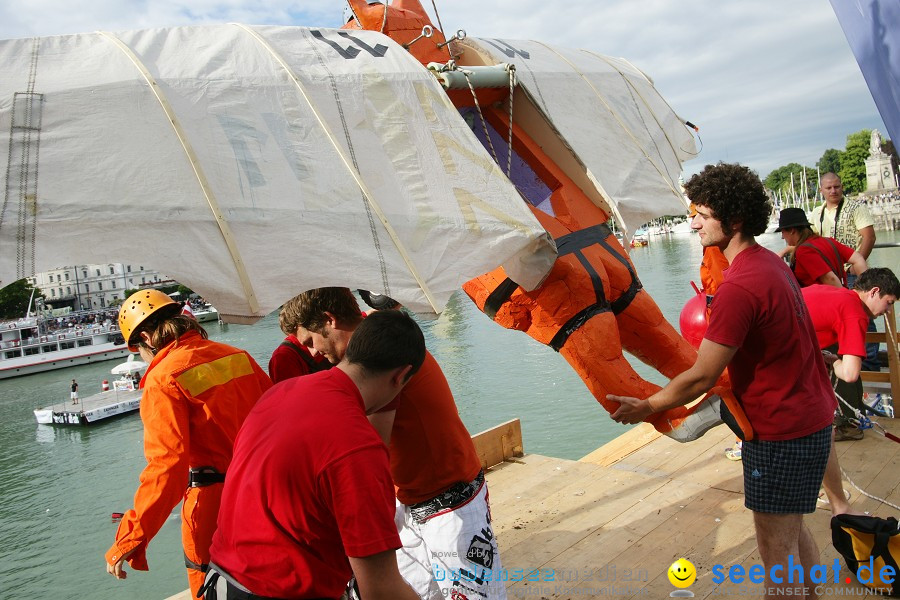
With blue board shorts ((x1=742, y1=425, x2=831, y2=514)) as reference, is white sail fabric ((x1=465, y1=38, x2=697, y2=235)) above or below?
above

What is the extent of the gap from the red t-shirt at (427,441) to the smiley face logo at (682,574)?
1639 millimetres

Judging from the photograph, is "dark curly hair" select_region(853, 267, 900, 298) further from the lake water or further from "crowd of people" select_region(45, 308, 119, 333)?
"crowd of people" select_region(45, 308, 119, 333)

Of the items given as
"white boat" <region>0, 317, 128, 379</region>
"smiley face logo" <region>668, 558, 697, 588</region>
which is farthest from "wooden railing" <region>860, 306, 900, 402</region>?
"white boat" <region>0, 317, 128, 379</region>

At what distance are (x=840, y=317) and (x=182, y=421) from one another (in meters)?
3.61

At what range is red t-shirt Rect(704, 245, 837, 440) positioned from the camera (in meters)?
2.36

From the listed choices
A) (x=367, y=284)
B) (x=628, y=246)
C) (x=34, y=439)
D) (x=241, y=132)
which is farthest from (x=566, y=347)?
(x=34, y=439)

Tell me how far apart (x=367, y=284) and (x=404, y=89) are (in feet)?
3.26

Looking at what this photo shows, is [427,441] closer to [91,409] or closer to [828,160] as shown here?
[91,409]

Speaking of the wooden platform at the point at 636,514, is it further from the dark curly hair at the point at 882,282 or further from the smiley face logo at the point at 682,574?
the dark curly hair at the point at 882,282

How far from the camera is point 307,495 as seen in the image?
1643 millimetres

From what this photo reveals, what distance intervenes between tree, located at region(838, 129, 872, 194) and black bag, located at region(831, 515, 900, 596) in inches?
2910

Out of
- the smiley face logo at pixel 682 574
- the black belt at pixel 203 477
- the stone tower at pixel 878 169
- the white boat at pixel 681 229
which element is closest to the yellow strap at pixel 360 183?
the black belt at pixel 203 477

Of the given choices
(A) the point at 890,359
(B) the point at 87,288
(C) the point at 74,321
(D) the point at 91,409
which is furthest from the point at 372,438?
(B) the point at 87,288

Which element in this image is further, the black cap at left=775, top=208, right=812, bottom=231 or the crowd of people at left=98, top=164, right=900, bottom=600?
the black cap at left=775, top=208, right=812, bottom=231
